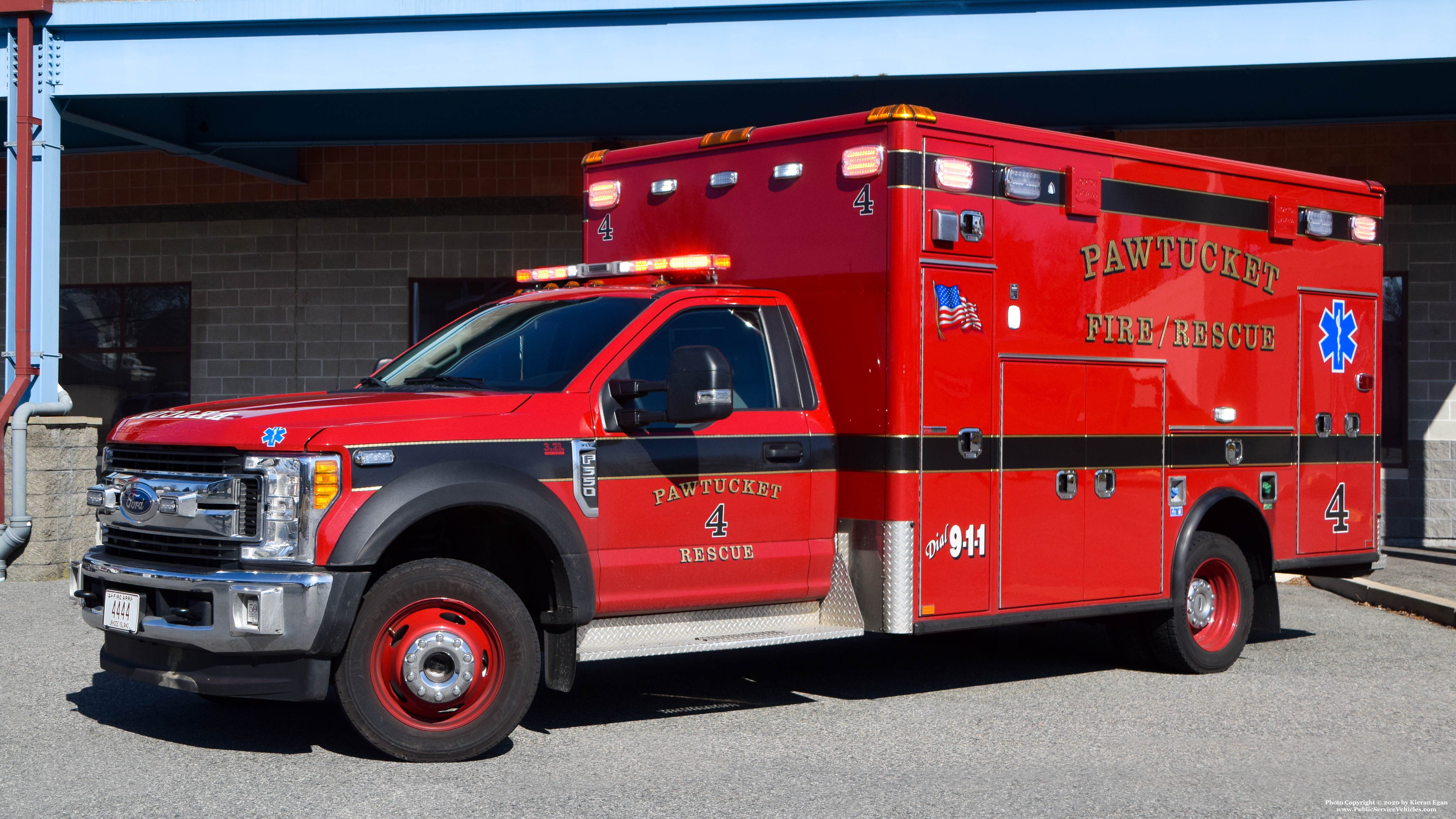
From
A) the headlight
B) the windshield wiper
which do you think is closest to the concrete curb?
the windshield wiper

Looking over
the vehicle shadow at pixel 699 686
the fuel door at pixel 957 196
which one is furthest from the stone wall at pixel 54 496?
the fuel door at pixel 957 196

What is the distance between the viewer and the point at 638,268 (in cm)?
743

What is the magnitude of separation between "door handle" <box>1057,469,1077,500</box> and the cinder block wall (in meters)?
8.90

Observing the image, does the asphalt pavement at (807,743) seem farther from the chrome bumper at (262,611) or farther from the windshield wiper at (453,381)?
the windshield wiper at (453,381)

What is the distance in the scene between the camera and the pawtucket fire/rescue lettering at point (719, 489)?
21.7ft

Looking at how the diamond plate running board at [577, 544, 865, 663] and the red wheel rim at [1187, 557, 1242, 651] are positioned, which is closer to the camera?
the diamond plate running board at [577, 544, 865, 663]

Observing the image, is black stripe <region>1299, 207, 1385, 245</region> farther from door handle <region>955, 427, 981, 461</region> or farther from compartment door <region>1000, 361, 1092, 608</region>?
door handle <region>955, 427, 981, 461</region>

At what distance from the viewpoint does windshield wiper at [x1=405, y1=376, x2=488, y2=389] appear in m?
6.72

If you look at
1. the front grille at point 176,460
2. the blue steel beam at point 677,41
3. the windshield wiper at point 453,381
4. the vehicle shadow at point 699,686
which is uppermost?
the blue steel beam at point 677,41

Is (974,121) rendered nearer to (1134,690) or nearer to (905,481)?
(905,481)

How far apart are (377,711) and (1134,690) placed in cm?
424

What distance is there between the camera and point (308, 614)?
5.64 meters

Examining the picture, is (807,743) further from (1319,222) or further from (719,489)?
(1319,222)

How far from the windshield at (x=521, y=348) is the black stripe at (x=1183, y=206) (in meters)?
2.83
